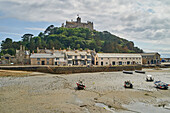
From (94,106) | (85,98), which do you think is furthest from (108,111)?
(85,98)

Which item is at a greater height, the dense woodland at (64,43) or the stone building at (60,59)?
the dense woodland at (64,43)

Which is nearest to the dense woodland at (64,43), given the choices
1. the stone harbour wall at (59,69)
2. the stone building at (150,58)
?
the stone building at (150,58)

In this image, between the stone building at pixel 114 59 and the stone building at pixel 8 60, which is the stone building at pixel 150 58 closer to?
the stone building at pixel 114 59

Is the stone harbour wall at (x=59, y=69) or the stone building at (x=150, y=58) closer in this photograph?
the stone harbour wall at (x=59, y=69)

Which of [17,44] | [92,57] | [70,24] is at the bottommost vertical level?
[92,57]

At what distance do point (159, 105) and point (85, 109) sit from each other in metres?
7.62

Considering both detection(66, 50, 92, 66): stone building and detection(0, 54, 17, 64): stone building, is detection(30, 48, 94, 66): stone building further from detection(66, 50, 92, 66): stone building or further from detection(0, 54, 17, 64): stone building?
detection(0, 54, 17, 64): stone building

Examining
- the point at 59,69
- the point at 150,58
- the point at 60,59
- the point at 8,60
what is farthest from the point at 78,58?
the point at 150,58

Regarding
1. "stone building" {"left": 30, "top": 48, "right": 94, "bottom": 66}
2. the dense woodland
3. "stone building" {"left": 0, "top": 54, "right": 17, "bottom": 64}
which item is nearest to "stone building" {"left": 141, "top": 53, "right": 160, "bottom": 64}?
the dense woodland

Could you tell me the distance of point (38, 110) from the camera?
12.1 metres

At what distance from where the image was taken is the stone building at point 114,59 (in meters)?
58.2

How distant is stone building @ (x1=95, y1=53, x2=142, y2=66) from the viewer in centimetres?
5820

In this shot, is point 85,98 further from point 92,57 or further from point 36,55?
point 92,57

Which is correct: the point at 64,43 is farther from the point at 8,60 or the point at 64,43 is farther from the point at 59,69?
the point at 59,69
